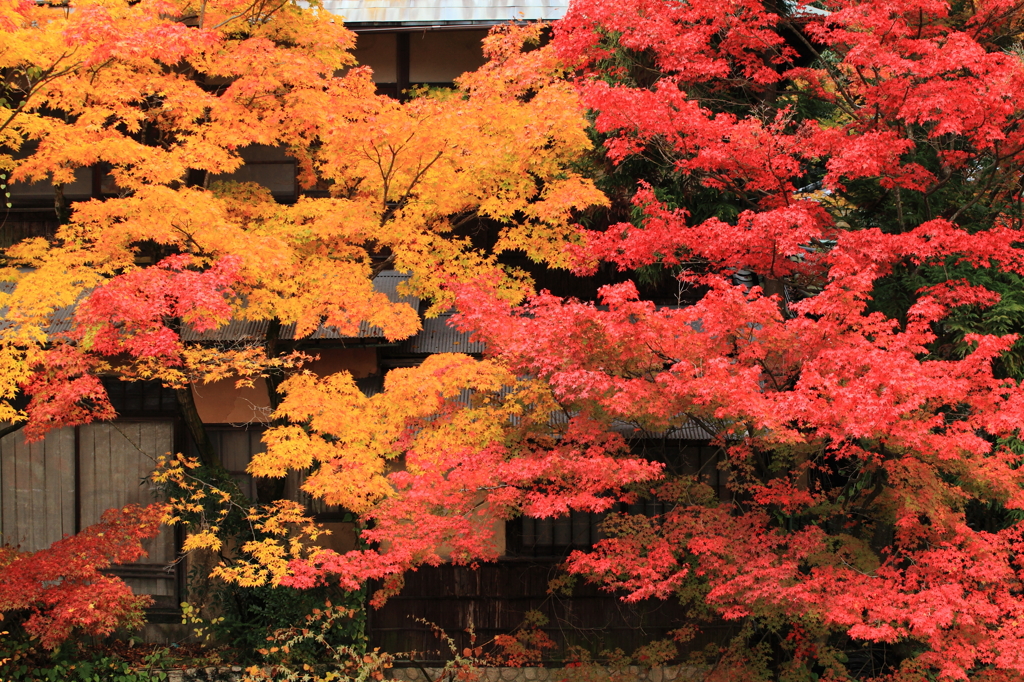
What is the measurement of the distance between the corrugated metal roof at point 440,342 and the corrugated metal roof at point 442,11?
4925 millimetres

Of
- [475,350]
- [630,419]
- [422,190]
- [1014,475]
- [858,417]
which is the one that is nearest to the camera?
[858,417]

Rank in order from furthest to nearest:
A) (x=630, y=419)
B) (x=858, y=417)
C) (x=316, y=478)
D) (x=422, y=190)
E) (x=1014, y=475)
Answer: (x=422, y=190) < (x=316, y=478) < (x=630, y=419) < (x=1014, y=475) < (x=858, y=417)

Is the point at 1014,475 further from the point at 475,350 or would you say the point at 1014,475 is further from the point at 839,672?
the point at 475,350

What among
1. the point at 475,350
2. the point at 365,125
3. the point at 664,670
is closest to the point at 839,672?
the point at 664,670

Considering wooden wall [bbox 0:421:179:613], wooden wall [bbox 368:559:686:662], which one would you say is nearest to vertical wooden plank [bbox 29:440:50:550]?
wooden wall [bbox 0:421:179:613]

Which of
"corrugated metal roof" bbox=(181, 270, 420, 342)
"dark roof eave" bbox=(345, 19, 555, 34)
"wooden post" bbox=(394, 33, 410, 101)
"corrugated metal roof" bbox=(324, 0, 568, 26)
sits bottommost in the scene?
"corrugated metal roof" bbox=(181, 270, 420, 342)

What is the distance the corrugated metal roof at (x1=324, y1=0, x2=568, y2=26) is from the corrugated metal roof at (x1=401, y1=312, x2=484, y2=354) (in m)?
4.92

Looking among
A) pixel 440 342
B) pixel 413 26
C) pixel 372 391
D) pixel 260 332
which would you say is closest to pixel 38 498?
pixel 260 332

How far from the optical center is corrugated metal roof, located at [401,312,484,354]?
514 inches

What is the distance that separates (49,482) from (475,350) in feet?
23.3

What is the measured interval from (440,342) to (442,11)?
551cm

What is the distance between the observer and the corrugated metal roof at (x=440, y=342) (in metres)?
13.1

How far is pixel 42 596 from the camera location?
1059 cm

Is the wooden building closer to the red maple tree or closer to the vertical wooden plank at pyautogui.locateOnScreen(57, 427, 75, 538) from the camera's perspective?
the vertical wooden plank at pyautogui.locateOnScreen(57, 427, 75, 538)
